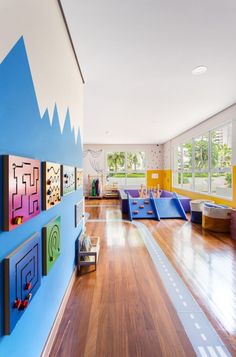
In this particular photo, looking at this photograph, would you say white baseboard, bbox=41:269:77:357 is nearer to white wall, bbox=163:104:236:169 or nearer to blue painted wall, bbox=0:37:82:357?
blue painted wall, bbox=0:37:82:357

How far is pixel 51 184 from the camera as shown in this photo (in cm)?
142

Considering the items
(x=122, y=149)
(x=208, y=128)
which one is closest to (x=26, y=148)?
(x=208, y=128)

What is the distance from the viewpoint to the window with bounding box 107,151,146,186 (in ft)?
33.3

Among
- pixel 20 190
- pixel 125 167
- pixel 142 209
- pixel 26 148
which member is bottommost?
pixel 142 209

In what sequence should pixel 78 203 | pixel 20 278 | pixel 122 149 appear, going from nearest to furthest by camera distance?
pixel 20 278
pixel 78 203
pixel 122 149

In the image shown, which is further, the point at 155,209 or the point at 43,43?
the point at 155,209

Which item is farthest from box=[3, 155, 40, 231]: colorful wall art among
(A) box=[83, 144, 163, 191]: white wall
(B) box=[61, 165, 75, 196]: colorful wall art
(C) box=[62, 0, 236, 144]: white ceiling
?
(A) box=[83, 144, 163, 191]: white wall

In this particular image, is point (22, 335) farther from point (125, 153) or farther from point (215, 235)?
point (125, 153)

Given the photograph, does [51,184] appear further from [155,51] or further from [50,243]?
[155,51]

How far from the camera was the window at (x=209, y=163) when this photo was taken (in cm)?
485

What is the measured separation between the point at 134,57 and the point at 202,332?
2.88 meters

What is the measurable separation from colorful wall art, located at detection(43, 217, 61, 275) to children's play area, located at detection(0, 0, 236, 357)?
0.01 metres

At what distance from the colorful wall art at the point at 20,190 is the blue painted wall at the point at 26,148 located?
0.11ft

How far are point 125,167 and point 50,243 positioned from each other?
8.88 meters
